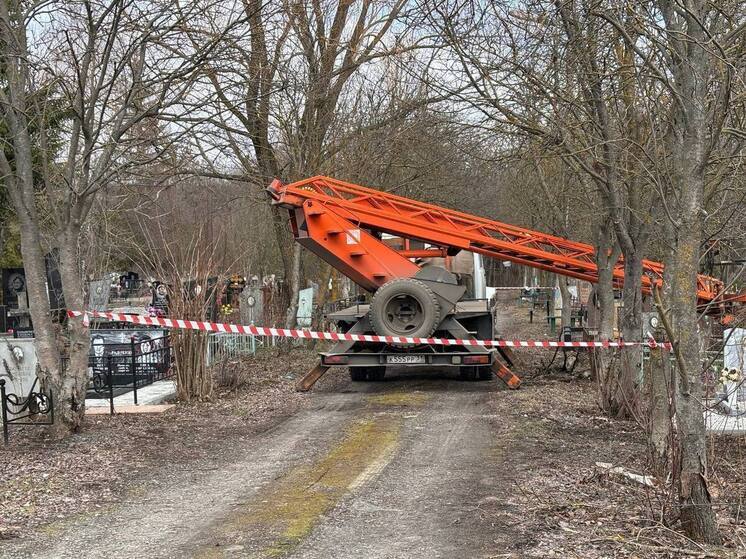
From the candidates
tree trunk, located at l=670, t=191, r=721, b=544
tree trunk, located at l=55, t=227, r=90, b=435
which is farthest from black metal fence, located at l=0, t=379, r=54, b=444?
tree trunk, located at l=670, t=191, r=721, b=544

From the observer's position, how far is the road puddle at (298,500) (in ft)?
18.1

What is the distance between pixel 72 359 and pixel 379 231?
571 centimetres

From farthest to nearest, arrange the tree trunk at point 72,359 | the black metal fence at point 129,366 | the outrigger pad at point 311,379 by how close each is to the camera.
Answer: the black metal fence at point 129,366 → the outrigger pad at point 311,379 → the tree trunk at point 72,359

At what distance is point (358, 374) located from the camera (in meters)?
14.4

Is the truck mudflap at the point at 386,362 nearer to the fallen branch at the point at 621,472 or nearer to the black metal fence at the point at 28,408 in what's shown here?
the black metal fence at the point at 28,408

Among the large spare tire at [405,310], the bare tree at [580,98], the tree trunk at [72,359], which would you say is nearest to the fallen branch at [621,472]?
the bare tree at [580,98]

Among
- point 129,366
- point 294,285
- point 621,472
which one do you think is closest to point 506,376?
point 621,472

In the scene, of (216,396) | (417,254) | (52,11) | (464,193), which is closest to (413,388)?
(417,254)

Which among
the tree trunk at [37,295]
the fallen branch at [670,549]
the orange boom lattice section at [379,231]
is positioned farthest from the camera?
the orange boom lattice section at [379,231]

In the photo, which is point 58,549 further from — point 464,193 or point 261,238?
point 261,238

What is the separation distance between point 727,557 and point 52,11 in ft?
28.2

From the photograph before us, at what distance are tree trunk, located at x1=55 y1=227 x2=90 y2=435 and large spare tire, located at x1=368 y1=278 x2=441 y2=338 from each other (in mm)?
4759

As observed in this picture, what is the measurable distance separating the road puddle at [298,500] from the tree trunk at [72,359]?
10.3 feet

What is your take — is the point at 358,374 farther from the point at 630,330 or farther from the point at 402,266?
the point at 630,330
